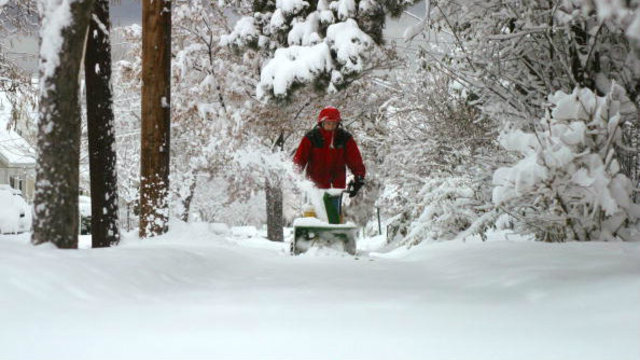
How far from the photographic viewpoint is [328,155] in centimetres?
984

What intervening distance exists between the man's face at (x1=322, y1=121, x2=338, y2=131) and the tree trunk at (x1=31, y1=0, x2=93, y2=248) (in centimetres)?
425

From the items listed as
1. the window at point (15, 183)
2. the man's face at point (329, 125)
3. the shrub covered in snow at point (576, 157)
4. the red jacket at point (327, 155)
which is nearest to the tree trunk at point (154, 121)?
the red jacket at point (327, 155)

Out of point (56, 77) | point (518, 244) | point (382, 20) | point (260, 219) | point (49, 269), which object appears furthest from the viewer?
point (260, 219)

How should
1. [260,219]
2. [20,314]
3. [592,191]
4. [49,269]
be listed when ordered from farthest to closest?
[260,219] → [592,191] → [49,269] → [20,314]

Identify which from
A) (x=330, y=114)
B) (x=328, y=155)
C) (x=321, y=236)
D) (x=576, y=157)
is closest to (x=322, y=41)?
(x=328, y=155)

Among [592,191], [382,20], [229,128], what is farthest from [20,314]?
[229,128]

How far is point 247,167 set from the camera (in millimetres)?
20031

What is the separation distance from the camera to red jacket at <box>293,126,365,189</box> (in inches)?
387

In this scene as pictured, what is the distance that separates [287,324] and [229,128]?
52.3ft

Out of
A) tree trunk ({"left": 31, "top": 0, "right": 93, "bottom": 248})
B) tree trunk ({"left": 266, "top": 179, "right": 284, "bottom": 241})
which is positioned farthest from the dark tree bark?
tree trunk ({"left": 31, "top": 0, "right": 93, "bottom": 248})

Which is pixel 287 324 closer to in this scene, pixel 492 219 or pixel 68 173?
pixel 68 173

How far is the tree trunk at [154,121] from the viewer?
1050cm

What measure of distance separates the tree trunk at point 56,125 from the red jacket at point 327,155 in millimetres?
4159

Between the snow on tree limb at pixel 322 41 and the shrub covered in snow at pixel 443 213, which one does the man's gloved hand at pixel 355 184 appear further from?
the snow on tree limb at pixel 322 41
